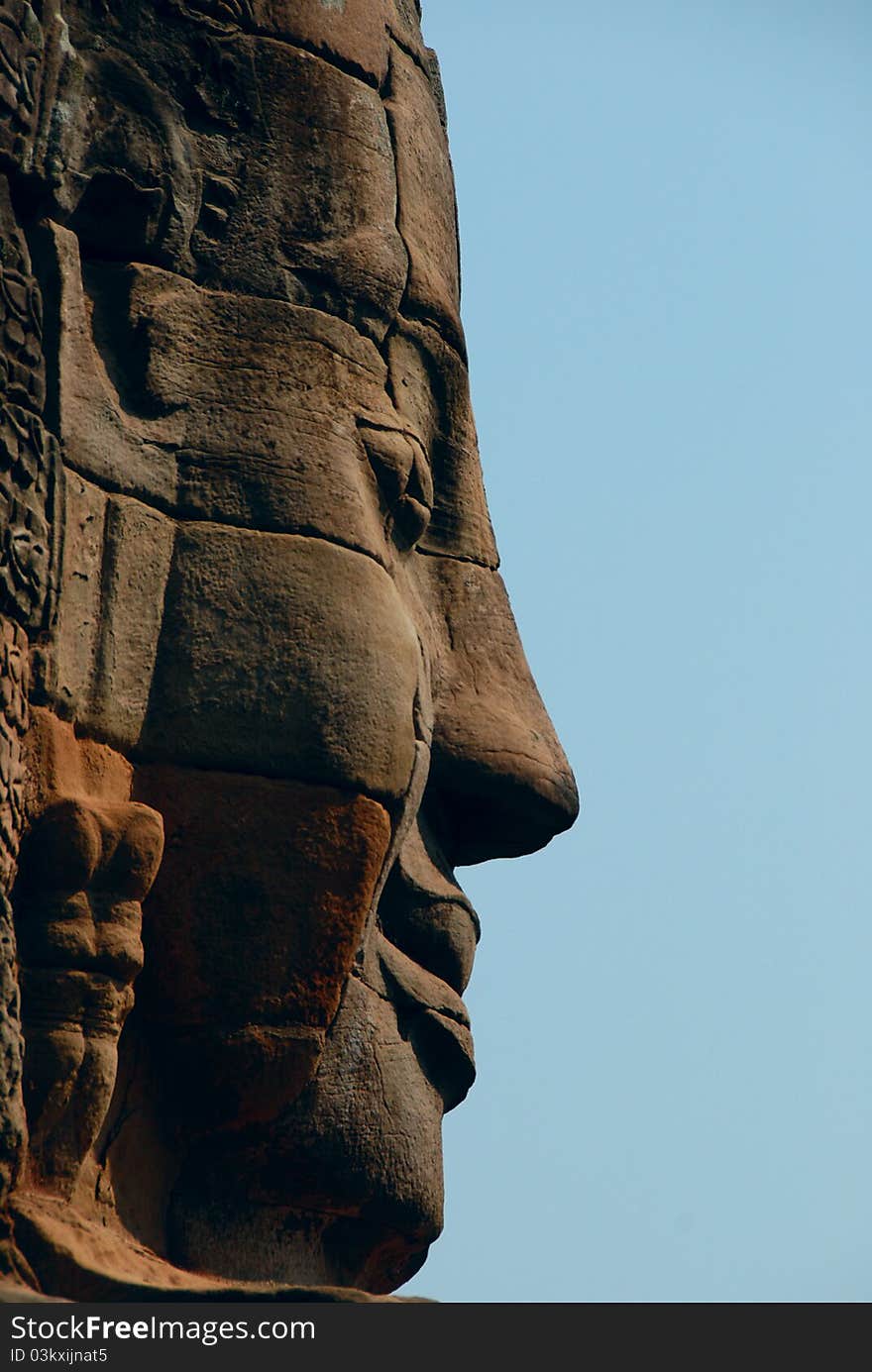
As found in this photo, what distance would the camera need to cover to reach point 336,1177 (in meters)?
8.47

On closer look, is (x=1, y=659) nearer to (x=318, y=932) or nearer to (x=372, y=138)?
(x=318, y=932)

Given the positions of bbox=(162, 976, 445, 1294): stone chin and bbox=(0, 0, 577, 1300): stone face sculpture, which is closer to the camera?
bbox=(0, 0, 577, 1300): stone face sculpture

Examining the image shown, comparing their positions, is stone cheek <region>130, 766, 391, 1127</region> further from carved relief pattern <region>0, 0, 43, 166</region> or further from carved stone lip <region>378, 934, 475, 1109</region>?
carved relief pattern <region>0, 0, 43, 166</region>

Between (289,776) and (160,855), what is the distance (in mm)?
391

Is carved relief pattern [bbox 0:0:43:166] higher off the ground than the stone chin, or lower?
higher

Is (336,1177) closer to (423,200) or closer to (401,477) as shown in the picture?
(401,477)

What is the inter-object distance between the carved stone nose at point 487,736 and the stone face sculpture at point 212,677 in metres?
0.11

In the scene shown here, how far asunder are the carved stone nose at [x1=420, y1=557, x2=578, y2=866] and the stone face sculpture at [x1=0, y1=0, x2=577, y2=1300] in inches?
4.3

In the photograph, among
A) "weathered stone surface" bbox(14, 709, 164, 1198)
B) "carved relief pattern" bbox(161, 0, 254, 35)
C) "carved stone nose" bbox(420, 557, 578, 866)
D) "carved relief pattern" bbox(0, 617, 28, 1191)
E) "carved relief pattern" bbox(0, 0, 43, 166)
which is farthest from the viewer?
"carved stone nose" bbox(420, 557, 578, 866)

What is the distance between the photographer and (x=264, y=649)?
8.20m

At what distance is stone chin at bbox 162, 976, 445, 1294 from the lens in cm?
835

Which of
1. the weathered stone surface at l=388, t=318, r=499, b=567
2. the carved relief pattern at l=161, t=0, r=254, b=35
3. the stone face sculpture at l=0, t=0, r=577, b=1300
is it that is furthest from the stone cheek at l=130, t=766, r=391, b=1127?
the carved relief pattern at l=161, t=0, r=254, b=35

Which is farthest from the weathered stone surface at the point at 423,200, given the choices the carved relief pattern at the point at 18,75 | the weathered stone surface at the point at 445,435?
the carved relief pattern at the point at 18,75

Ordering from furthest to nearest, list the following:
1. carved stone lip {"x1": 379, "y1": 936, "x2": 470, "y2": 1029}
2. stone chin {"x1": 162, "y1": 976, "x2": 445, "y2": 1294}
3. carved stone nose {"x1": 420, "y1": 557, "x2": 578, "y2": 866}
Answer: carved stone nose {"x1": 420, "y1": 557, "x2": 578, "y2": 866}
carved stone lip {"x1": 379, "y1": 936, "x2": 470, "y2": 1029}
stone chin {"x1": 162, "y1": 976, "x2": 445, "y2": 1294}
